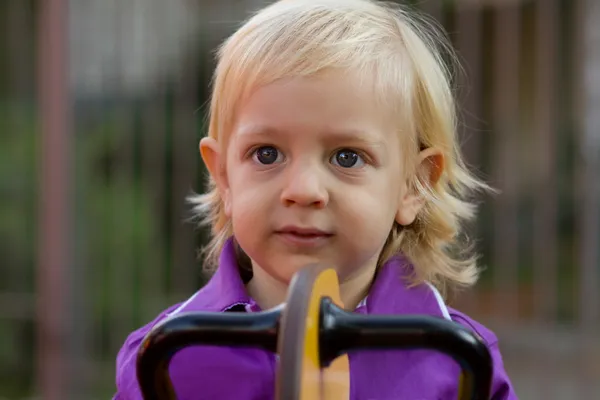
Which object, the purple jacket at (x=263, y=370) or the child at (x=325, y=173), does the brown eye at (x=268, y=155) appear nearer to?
the child at (x=325, y=173)

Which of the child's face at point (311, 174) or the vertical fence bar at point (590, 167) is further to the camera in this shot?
the vertical fence bar at point (590, 167)

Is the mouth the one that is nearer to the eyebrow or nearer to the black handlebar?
the eyebrow

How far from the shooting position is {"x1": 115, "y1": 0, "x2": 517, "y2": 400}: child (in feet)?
4.38

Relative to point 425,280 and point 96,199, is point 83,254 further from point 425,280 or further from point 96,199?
point 425,280

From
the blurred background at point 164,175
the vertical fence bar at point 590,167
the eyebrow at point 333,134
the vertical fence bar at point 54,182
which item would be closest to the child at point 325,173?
the eyebrow at point 333,134

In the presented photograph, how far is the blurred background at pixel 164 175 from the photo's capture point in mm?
3760

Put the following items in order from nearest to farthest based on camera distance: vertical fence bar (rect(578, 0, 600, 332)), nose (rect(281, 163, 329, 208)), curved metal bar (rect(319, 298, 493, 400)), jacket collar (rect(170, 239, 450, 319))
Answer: curved metal bar (rect(319, 298, 493, 400)), nose (rect(281, 163, 329, 208)), jacket collar (rect(170, 239, 450, 319)), vertical fence bar (rect(578, 0, 600, 332))

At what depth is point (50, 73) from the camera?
12.9 ft

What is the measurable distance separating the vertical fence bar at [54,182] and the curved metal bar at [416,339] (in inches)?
120

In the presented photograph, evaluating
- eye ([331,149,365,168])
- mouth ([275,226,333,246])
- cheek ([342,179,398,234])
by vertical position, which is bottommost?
mouth ([275,226,333,246])

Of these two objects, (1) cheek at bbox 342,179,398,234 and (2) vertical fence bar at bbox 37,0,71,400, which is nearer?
(1) cheek at bbox 342,179,398,234

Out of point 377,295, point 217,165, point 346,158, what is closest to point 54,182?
point 217,165

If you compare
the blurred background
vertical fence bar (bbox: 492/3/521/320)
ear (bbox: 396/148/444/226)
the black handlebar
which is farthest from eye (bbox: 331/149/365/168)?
vertical fence bar (bbox: 492/3/521/320)

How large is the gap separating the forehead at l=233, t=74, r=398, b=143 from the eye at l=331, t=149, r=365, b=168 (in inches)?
1.0
